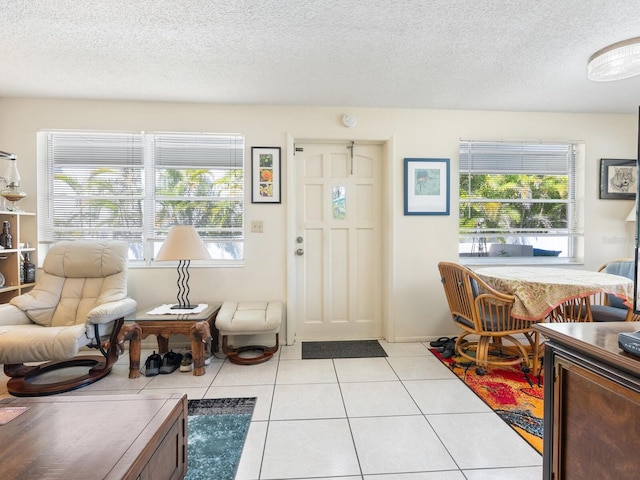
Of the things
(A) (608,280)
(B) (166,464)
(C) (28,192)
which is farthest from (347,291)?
(C) (28,192)

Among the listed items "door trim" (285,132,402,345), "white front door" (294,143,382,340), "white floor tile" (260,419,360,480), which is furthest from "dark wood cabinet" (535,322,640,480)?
"white front door" (294,143,382,340)

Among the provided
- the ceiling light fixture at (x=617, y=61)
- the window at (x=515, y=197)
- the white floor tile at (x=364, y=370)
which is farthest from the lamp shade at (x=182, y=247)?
the ceiling light fixture at (x=617, y=61)

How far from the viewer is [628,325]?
3.66 feet

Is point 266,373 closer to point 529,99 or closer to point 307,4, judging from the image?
point 307,4

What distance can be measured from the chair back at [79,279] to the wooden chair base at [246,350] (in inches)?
37.8

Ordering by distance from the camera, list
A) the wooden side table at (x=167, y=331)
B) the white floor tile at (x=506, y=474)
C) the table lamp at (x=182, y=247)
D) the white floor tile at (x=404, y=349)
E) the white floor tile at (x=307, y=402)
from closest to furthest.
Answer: the white floor tile at (x=506, y=474), the white floor tile at (x=307, y=402), the wooden side table at (x=167, y=331), the table lamp at (x=182, y=247), the white floor tile at (x=404, y=349)

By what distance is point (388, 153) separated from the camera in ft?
10.5

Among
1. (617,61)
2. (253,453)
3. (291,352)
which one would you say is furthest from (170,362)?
(617,61)

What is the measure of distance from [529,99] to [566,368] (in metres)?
2.89

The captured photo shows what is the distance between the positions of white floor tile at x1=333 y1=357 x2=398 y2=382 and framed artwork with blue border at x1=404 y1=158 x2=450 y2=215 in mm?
1476

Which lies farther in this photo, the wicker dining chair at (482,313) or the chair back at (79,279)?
the chair back at (79,279)

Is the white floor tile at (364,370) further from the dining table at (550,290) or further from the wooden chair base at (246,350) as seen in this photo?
the dining table at (550,290)

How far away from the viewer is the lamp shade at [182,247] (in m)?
2.53

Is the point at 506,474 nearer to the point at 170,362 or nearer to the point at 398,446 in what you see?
the point at 398,446
